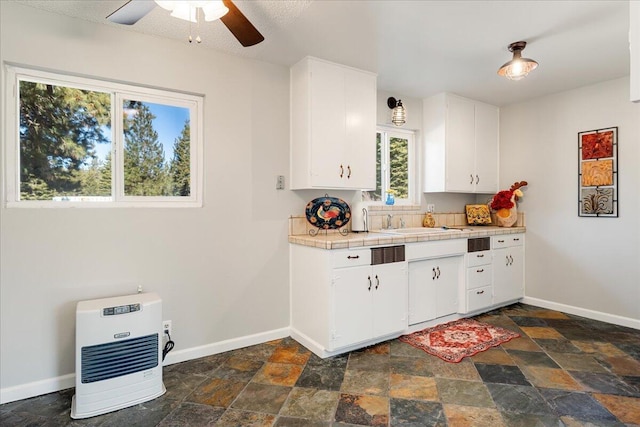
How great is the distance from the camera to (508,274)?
4.07m

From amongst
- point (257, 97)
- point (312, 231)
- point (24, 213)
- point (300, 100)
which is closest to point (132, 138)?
point (24, 213)

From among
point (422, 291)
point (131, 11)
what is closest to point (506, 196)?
point (422, 291)

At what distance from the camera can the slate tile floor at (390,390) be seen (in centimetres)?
Result: 199

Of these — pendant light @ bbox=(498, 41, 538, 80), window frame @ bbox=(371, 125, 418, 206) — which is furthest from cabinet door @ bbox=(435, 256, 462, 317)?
pendant light @ bbox=(498, 41, 538, 80)

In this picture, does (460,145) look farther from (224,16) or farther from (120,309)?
(120,309)

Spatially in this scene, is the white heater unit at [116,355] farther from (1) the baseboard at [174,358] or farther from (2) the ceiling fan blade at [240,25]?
(2) the ceiling fan blade at [240,25]

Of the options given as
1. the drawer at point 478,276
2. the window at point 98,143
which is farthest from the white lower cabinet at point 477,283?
the window at point 98,143

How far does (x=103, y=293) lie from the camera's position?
7.93 feet

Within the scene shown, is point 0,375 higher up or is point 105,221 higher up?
point 105,221

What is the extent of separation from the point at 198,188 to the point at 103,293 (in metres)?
1.01

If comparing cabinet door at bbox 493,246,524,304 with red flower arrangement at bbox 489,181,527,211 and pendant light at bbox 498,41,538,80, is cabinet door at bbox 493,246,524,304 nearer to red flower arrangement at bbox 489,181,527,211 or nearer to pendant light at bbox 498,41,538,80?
red flower arrangement at bbox 489,181,527,211

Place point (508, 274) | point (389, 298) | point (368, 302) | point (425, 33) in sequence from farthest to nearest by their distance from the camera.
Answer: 1. point (508, 274)
2. point (389, 298)
3. point (368, 302)
4. point (425, 33)

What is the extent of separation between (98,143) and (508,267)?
4271mm

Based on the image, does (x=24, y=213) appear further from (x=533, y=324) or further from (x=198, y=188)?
(x=533, y=324)
